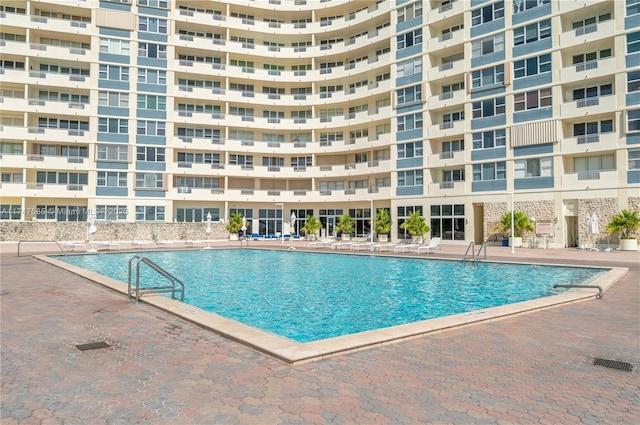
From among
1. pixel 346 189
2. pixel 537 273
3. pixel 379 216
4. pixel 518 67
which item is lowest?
Result: pixel 537 273

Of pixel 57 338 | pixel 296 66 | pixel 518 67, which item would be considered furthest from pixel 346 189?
pixel 57 338

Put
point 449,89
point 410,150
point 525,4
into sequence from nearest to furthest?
point 525,4
point 449,89
point 410,150

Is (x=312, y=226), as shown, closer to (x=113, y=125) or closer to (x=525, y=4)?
(x=113, y=125)

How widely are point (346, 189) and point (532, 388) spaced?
43.6 meters

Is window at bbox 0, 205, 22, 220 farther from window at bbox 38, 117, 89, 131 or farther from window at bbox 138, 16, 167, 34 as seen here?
window at bbox 138, 16, 167, 34

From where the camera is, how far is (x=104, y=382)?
498 centimetres

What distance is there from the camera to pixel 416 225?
37969mm

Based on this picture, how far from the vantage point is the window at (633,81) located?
29281 mm

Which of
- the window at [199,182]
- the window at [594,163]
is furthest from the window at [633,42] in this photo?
the window at [199,182]

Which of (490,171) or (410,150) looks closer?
(490,171)

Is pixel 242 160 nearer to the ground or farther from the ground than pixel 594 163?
farther from the ground

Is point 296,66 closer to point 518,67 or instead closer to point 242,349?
point 518,67

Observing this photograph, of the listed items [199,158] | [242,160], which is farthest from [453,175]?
[199,158]

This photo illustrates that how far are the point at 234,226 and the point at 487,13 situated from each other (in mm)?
29727
